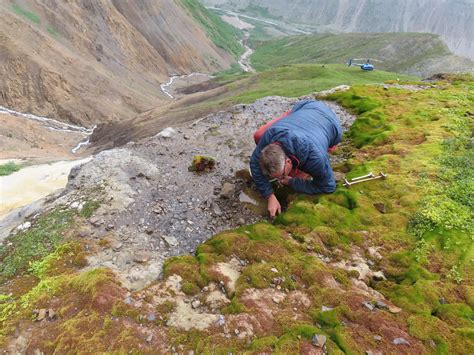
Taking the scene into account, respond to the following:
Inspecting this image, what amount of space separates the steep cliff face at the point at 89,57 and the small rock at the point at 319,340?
193ft

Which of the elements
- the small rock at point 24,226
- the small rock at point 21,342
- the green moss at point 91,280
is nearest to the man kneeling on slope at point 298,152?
the green moss at point 91,280

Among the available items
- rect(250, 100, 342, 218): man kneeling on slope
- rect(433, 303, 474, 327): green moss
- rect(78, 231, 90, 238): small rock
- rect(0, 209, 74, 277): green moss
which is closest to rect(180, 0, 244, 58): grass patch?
rect(250, 100, 342, 218): man kneeling on slope

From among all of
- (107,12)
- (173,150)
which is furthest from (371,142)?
(107,12)

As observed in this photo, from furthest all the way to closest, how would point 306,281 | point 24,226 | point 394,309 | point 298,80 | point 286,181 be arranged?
point 298,80, point 24,226, point 286,181, point 306,281, point 394,309

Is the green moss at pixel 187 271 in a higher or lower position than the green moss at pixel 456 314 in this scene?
lower

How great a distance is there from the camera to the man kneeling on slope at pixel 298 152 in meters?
8.66

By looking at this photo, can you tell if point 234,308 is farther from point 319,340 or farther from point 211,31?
point 211,31

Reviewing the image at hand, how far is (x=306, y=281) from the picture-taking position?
857cm

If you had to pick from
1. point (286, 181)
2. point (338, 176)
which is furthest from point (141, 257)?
point (338, 176)

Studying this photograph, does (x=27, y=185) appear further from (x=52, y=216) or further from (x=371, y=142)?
(x=371, y=142)

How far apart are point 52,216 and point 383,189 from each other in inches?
419

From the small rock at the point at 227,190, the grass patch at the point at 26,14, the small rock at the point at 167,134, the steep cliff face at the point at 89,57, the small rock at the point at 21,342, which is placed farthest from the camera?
the grass patch at the point at 26,14

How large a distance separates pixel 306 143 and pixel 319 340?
447 cm

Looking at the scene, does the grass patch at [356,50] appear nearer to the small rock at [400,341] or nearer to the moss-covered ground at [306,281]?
the moss-covered ground at [306,281]
